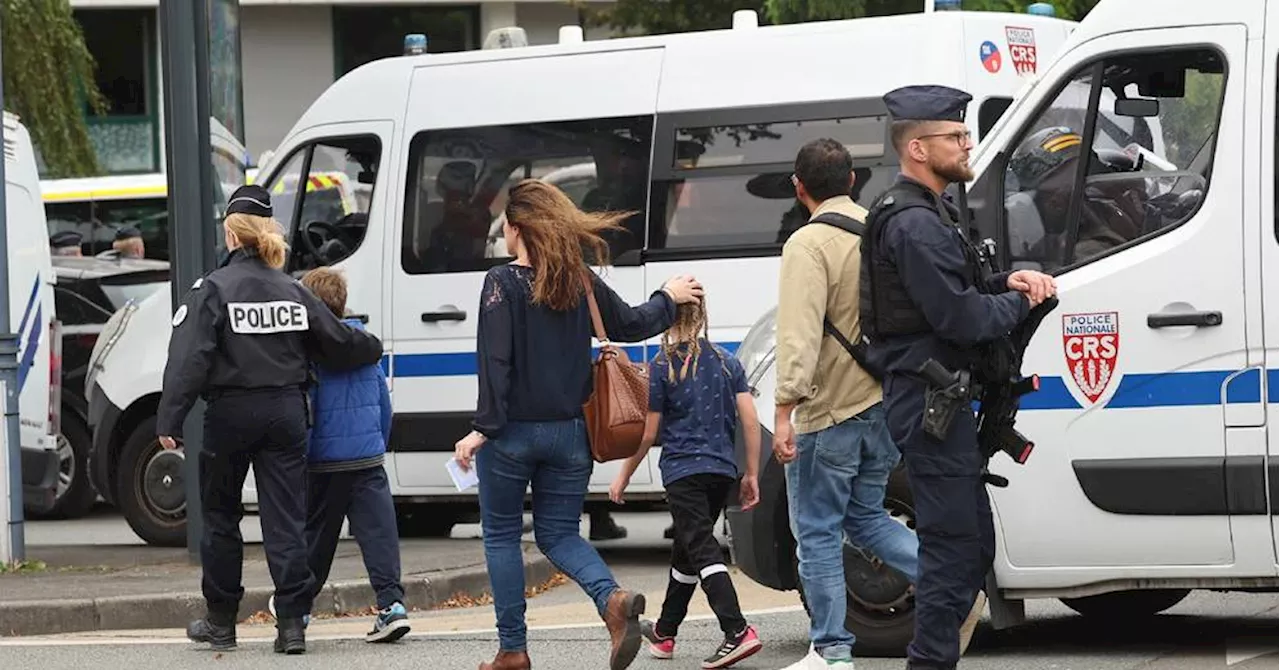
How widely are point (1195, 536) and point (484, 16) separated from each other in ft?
82.1

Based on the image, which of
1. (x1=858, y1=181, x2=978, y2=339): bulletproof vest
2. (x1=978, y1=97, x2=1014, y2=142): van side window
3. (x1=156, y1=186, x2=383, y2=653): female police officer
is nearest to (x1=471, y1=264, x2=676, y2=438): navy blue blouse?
(x1=858, y1=181, x2=978, y2=339): bulletproof vest

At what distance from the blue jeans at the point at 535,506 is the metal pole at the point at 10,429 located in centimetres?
426

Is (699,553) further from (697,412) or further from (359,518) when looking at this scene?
(359,518)

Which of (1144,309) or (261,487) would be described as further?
(261,487)

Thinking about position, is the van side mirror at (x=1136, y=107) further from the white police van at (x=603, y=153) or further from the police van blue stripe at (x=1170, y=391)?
the white police van at (x=603, y=153)

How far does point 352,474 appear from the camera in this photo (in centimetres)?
947

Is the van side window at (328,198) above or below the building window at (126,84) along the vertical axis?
below

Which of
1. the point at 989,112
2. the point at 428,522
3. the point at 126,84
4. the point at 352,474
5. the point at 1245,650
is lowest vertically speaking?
the point at 428,522

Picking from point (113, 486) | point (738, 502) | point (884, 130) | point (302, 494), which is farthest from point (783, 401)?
point (113, 486)

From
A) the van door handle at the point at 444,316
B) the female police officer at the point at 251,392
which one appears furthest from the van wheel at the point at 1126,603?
the van door handle at the point at 444,316

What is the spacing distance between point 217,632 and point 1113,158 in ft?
12.4

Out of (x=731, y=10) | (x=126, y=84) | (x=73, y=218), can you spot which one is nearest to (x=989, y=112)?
(x=73, y=218)

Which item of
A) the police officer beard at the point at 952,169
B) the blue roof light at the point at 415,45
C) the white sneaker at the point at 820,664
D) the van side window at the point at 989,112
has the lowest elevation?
the white sneaker at the point at 820,664

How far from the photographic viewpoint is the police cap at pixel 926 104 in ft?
21.8
